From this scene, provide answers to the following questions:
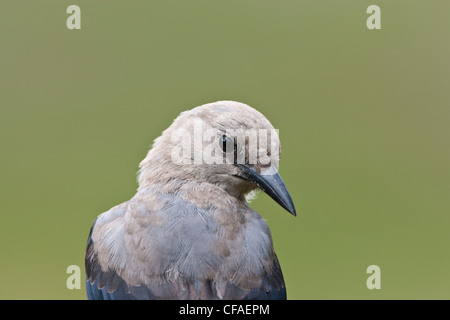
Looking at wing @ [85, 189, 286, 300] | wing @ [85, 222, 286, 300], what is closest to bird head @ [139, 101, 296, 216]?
wing @ [85, 189, 286, 300]

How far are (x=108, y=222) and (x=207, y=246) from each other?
2.47 ft

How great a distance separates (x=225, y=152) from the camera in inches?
156

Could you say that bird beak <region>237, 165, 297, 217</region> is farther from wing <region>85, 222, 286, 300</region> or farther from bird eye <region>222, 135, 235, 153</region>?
wing <region>85, 222, 286, 300</region>

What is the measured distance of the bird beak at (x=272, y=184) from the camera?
3916mm

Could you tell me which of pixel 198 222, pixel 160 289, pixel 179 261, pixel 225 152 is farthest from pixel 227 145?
pixel 160 289

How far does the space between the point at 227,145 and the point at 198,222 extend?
508mm

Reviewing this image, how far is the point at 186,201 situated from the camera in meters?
3.95

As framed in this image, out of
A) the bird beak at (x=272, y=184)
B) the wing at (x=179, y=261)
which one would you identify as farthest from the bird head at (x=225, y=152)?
the wing at (x=179, y=261)

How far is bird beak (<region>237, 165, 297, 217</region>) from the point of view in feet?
12.8

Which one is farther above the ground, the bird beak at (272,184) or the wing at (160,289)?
the bird beak at (272,184)

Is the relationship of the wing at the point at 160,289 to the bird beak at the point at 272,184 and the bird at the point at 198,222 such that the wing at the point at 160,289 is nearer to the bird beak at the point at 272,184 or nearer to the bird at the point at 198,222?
the bird at the point at 198,222

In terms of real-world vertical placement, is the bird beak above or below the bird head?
below

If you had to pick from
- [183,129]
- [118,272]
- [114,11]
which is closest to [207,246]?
[118,272]

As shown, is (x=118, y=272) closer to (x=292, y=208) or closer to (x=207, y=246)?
(x=207, y=246)
